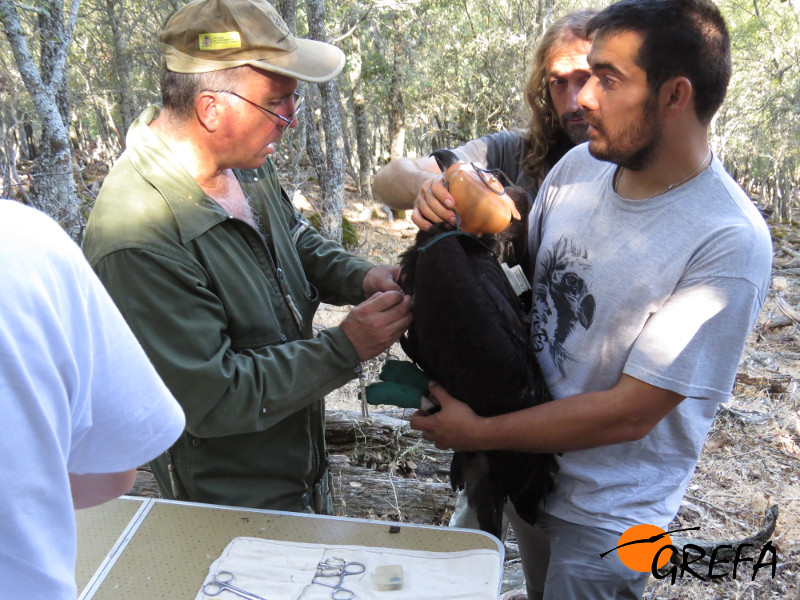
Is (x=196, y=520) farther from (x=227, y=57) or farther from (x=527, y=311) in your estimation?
(x=227, y=57)

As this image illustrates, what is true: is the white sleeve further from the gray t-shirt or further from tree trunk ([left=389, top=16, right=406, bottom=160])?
tree trunk ([left=389, top=16, right=406, bottom=160])

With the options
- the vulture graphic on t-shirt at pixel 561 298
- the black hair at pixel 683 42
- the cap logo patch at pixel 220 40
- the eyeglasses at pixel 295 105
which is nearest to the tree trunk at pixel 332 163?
the eyeglasses at pixel 295 105

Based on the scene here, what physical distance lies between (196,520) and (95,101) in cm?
2216

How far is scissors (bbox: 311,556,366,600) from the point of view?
160cm

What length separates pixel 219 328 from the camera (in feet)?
6.16

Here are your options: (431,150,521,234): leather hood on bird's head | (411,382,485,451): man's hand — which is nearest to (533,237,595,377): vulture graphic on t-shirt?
(431,150,521,234): leather hood on bird's head

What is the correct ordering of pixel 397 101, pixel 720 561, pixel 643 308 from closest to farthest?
pixel 643 308 < pixel 720 561 < pixel 397 101

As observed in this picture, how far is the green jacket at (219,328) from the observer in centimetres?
178

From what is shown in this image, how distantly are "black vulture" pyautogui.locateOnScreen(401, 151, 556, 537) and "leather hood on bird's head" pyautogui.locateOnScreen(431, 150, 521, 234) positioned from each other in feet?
0.22

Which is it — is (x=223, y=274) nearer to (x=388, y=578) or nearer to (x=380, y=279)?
(x=380, y=279)

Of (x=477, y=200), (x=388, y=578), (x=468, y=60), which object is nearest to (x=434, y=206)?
(x=477, y=200)

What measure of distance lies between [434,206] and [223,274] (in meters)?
0.75

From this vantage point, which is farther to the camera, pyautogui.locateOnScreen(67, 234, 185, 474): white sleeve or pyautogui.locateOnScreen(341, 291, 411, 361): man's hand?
pyautogui.locateOnScreen(341, 291, 411, 361): man's hand

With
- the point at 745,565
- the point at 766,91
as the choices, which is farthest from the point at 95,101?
the point at 745,565
